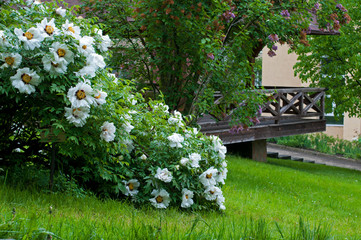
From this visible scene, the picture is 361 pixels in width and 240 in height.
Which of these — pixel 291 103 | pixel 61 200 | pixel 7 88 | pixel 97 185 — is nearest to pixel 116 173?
pixel 97 185

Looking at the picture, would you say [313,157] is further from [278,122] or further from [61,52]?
[61,52]

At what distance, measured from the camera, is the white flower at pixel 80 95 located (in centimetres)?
400

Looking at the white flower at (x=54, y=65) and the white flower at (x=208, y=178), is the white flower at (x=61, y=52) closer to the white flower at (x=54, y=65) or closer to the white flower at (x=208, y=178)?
the white flower at (x=54, y=65)

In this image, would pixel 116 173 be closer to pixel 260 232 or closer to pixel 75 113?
pixel 75 113

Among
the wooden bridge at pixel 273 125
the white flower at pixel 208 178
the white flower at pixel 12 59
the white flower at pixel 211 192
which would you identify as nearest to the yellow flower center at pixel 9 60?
the white flower at pixel 12 59

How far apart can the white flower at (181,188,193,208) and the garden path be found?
1285 centimetres

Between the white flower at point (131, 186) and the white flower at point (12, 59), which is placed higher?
the white flower at point (12, 59)

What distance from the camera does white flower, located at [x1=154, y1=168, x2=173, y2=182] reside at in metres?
4.78

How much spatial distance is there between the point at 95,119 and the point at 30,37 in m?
0.93

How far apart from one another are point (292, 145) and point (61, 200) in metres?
17.6

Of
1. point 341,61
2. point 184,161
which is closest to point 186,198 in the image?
point 184,161

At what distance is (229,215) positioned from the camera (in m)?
5.14

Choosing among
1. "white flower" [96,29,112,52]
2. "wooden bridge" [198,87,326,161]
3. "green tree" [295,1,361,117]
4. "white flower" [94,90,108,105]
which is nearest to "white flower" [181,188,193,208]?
"white flower" [94,90,108,105]

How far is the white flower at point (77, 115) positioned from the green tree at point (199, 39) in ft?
10.2
